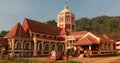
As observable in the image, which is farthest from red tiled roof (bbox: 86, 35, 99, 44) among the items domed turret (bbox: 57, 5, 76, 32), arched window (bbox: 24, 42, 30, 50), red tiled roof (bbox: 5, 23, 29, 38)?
domed turret (bbox: 57, 5, 76, 32)

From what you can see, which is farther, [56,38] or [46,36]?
[56,38]

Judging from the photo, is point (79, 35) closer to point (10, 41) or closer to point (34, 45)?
point (34, 45)

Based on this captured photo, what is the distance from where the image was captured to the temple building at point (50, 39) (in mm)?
49697

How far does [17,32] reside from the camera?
54.8 m

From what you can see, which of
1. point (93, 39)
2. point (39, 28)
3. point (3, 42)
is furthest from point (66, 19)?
point (3, 42)

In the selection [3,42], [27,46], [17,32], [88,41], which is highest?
[17,32]

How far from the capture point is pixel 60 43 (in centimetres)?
6800

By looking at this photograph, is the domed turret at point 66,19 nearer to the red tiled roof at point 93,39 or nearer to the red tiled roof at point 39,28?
the red tiled roof at point 39,28

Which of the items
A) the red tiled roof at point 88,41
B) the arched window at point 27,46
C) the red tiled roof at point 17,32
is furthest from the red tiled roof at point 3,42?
the red tiled roof at point 88,41

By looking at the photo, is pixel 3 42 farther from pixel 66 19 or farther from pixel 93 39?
pixel 66 19

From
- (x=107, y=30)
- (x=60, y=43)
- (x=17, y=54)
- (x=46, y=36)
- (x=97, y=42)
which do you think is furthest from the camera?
(x=107, y=30)

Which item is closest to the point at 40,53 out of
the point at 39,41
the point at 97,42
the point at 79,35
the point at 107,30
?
the point at 39,41

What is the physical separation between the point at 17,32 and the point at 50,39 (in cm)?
1229

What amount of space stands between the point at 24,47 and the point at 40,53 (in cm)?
618
